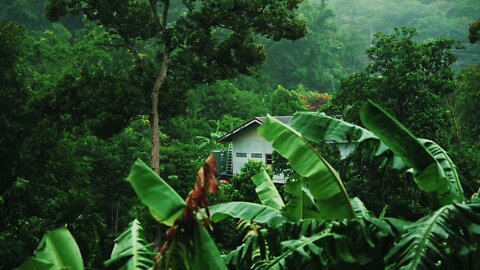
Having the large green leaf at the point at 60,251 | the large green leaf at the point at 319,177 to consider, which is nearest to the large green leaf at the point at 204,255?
the large green leaf at the point at 319,177

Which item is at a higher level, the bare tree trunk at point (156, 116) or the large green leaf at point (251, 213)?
the bare tree trunk at point (156, 116)

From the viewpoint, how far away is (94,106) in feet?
46.1

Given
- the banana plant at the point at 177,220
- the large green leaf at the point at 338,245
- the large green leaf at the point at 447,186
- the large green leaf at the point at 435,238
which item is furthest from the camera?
the large green leaf at the point at 447,186

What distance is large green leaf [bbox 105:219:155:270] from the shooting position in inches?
188

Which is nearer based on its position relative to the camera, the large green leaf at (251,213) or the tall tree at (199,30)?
the large green leaf at (251,213)

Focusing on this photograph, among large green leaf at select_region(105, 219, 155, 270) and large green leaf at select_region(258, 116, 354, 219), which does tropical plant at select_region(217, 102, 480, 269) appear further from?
large green leaf at select_region(105, 219, 155, 270)

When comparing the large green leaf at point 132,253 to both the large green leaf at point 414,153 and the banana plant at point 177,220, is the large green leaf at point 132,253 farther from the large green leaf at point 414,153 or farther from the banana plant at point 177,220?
the large green leaf at point 414,153

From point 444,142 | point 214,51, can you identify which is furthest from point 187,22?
point 444,142

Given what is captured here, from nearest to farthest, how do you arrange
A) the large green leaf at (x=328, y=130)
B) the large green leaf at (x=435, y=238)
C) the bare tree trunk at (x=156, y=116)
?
the large green leaf at (x=435, y=238)
the large green leaf at (x=328, y=130)
the bare tree trunk at (x=156, y=116)

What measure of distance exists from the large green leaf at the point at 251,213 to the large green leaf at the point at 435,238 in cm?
107

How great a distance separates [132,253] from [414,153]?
247 cm

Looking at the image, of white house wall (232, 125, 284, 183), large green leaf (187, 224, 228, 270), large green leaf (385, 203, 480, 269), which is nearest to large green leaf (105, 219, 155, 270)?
large green leaf (187, 224, 228, 270)

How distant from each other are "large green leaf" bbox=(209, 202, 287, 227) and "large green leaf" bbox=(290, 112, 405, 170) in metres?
0.74

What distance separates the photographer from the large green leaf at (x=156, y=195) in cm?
389
